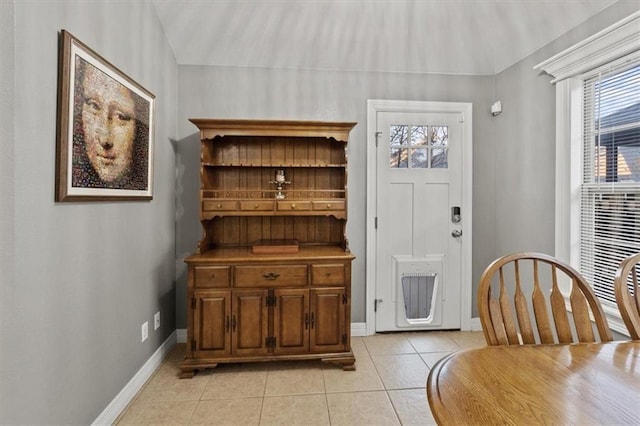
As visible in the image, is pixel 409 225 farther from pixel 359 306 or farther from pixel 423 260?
pixel 359 306

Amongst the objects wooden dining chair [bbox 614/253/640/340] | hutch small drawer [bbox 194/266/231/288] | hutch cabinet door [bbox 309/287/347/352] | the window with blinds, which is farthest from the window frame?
hutch small drawer [bbox 194/266/231/288]

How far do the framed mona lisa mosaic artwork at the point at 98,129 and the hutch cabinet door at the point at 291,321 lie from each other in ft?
4.03

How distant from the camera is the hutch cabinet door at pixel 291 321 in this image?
2.38 m

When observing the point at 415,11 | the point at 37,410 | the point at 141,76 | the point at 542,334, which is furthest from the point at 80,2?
the point at 542,334

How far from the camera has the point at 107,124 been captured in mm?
1753

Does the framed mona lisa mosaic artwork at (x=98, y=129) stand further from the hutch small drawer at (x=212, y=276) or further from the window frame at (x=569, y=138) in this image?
the window frame at (x=569, y=138)

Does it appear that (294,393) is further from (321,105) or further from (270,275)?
(321,105)

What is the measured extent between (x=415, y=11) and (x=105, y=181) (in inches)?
96.0

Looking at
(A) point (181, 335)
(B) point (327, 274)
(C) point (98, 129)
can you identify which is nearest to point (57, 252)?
(C) point (98, 129)

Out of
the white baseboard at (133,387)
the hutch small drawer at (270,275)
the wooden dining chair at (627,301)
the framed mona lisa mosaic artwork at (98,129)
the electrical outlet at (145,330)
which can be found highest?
the framed mona lisa mosaic artwork at (98,129)

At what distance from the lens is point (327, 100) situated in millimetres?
2973

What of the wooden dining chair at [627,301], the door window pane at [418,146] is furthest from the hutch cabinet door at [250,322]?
the wooden dining chair at [627,301]

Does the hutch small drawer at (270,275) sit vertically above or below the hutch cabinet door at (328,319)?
above

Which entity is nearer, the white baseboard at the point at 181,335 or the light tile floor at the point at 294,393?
the light tile floor at the point at 294,393
